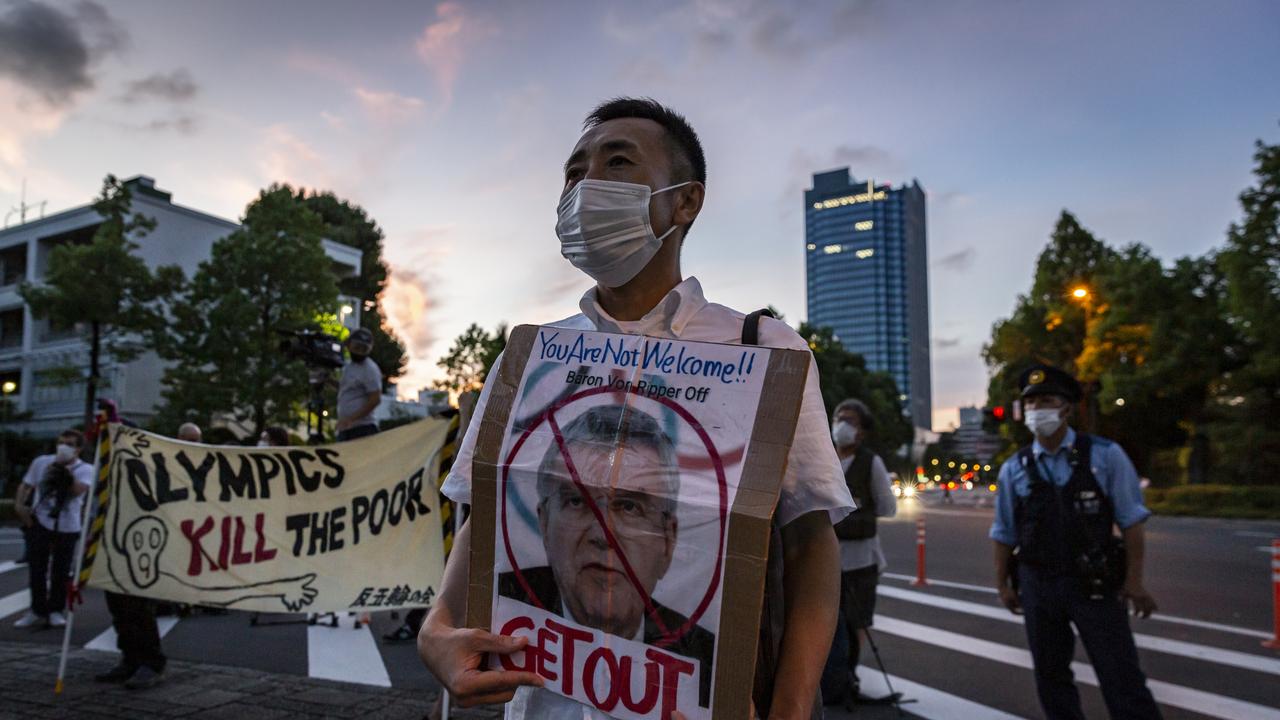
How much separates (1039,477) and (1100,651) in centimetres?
87

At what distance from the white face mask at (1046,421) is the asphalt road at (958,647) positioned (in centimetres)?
212

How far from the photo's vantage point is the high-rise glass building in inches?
6565

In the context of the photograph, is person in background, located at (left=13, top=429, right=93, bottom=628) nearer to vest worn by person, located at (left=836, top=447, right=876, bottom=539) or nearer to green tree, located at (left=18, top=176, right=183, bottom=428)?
vest worn by person, located at (left=836, top=447, right=876, bottom=539)

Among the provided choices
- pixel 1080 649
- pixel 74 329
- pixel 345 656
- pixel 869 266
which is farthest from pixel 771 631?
pixel 869 266

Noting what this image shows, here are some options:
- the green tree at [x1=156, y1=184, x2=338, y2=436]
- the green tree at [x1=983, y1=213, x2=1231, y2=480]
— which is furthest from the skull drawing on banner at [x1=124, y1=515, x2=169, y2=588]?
the green tree at [x1=983, y1=213, x2=1231, y2=480]

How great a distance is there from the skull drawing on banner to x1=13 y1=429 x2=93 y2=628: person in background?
3355mm

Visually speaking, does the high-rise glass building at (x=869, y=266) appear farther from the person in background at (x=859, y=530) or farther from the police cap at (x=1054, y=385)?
the police cap at (x=1054, y=385)

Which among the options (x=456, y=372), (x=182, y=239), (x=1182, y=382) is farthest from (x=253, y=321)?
(x=1182, y=382)

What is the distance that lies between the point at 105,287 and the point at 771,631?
89.2 ft

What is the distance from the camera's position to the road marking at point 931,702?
528 cm

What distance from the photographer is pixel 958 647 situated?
24.0 feet

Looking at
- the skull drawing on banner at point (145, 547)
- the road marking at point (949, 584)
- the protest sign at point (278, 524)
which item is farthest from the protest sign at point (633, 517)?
the road marking at point (949, 584)

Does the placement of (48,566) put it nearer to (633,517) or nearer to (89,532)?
(89,532)

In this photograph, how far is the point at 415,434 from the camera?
5402 millimetres
